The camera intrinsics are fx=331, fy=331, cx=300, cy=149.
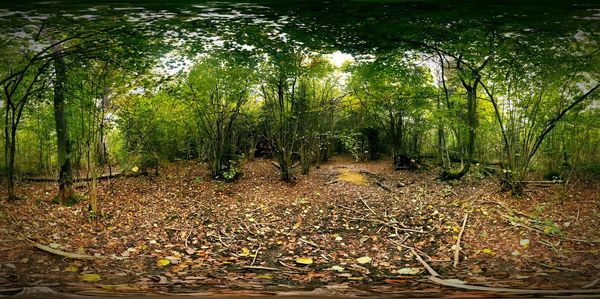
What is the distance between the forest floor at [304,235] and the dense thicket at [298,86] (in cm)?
11

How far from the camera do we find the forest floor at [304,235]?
1.45 meters

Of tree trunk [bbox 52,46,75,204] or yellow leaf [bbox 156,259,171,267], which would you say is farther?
tree trunk [bbox 52,46,75,204]

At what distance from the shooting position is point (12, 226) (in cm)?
155

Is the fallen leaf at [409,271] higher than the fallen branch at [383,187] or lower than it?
lower

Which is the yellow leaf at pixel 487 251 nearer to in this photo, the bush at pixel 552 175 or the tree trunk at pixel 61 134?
the bush at pixel 552 175

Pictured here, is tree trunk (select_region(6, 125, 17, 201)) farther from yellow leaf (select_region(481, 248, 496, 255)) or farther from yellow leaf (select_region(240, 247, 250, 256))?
yellow leaf (select_region(481, 248, 496, 255))

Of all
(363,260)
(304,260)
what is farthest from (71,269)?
(363,260)

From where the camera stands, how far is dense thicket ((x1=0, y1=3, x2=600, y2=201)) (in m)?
1.60

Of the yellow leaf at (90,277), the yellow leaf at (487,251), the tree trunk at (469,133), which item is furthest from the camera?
the tree trunk at (469,133)

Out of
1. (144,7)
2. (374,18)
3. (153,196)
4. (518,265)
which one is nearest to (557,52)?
(374,18)

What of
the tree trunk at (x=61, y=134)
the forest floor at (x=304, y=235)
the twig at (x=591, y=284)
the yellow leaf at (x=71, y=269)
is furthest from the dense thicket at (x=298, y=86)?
the twig at (x=591, y=284)

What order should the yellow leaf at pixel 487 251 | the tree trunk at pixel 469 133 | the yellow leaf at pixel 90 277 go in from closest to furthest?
the yellow leaf at pixel 90 277
the yellow leaf at pixel 487 251
the tree trunk at pixel 469 133

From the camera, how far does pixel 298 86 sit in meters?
1.80

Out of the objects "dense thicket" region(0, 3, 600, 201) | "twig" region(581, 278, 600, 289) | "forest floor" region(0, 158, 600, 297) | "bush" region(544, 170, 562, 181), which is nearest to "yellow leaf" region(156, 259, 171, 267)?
"forest floor" region(0, 158, 600, 297)
